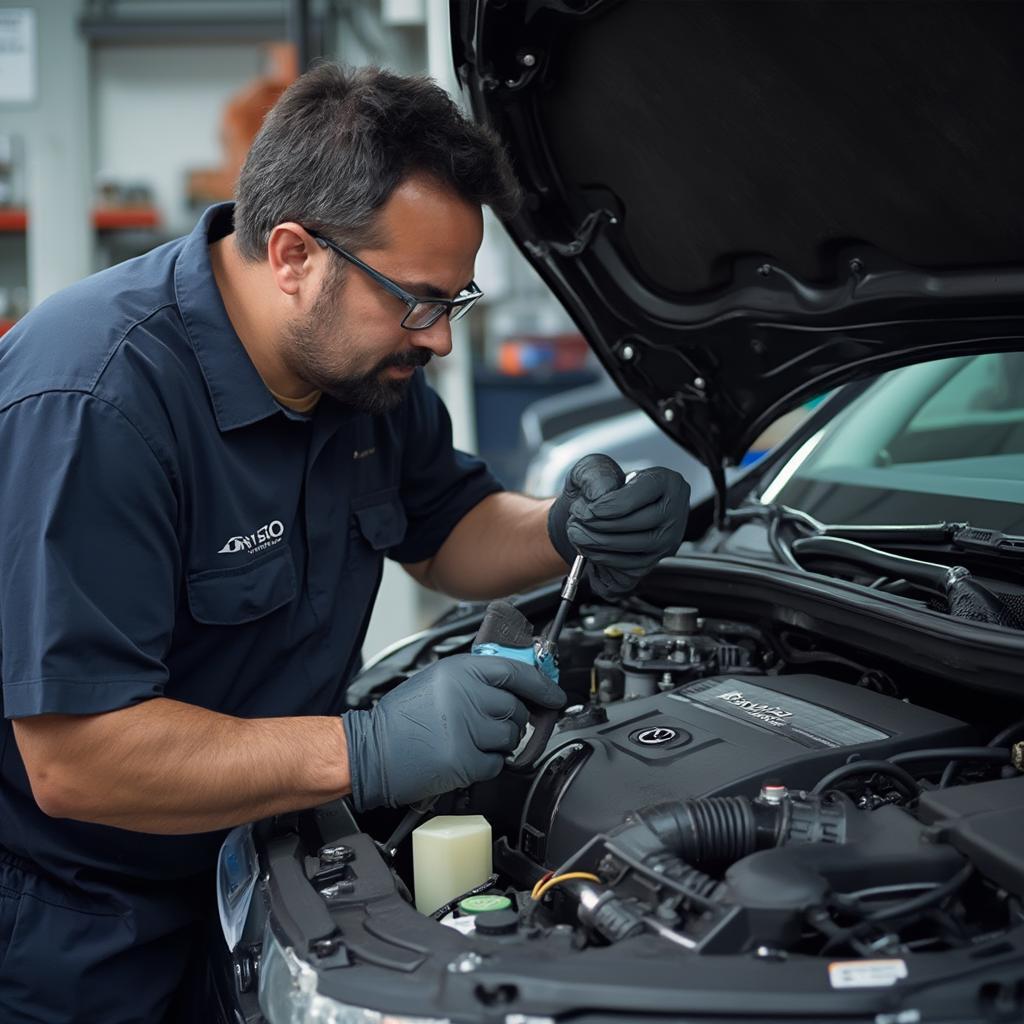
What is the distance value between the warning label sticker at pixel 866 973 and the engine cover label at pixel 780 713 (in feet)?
1.46

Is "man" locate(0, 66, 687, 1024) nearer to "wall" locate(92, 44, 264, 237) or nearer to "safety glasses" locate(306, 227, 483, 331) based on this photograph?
"safety glasses" locate(306, 227, 483, 331)

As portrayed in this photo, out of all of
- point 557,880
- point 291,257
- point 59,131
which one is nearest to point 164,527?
point 291,257

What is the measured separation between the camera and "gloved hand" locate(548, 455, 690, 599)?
1.82m

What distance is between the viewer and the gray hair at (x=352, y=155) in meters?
1.62

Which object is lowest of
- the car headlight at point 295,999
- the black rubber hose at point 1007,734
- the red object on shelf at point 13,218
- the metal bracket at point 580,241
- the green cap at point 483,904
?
the car headlight at point 295,999

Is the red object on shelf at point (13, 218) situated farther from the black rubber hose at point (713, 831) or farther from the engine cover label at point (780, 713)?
the black rubber hose at point (713, 831)

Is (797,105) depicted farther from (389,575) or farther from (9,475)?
(389,575)

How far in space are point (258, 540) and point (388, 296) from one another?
1.24ft

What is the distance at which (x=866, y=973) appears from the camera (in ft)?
3.37

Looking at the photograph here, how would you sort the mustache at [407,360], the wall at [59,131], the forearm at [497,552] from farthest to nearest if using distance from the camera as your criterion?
the wall at [59,131] → the forearm at [497,552] → the mustache at [407,360]

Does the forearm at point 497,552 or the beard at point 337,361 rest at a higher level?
the beard at point 337,361

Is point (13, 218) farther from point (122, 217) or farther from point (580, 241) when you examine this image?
point (580, 241)

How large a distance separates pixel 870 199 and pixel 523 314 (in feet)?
22.0

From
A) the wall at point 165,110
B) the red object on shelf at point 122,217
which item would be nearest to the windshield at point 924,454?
the red object on shelf at point 122,217
